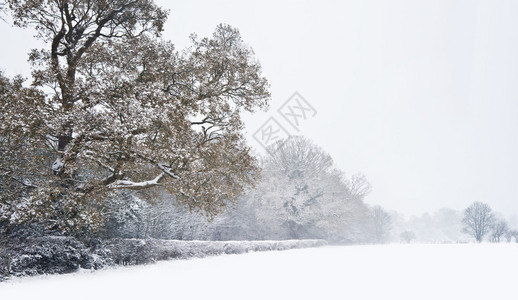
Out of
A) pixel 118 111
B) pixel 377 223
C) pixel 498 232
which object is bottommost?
pixel 377 223

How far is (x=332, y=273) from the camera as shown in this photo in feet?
33.3

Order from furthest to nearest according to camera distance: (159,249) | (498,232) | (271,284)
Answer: (498,232), (159,249), (271,284)

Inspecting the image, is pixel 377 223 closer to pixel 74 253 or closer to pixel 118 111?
pixel 74 253

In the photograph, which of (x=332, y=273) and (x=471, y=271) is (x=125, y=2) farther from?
(x=471, y=271)

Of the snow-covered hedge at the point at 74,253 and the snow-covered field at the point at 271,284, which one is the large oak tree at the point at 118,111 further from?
the snow-covered field at the point at 271,284

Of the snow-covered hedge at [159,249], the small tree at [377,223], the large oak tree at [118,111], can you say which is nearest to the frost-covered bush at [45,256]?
the large oak tree at [118,111]

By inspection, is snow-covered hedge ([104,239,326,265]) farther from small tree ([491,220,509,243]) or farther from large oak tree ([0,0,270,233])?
small tree ([491,220,509,243])

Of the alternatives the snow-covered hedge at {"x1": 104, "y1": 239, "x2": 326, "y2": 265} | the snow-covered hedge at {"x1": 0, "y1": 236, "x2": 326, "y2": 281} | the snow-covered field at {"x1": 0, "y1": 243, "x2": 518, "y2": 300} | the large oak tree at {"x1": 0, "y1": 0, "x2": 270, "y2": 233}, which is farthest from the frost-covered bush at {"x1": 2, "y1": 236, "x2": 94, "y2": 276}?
the snow-covered hedge at {"x1": 104, "y1": 239, "x2": 326, "y2": 265}

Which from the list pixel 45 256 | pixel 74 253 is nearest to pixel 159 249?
pixel 74 253

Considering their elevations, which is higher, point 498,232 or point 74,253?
point 498,232

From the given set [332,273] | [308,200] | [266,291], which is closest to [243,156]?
[332,273]

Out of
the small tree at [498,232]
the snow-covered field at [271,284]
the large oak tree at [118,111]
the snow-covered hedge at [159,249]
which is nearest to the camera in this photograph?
the snow-covered field at [271,284]

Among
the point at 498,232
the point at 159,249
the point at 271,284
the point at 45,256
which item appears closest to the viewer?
the point at 271,284

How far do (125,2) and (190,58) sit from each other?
10.7ft
